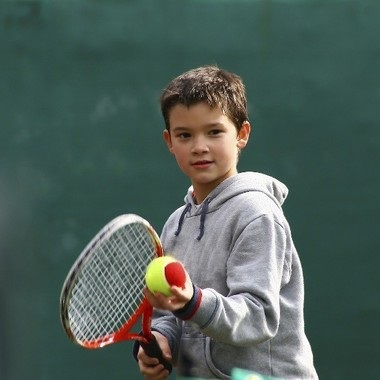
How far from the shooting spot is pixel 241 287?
3.30m

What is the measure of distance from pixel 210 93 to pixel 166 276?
0.67m

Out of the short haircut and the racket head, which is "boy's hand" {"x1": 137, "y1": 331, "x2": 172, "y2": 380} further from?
the short haircut

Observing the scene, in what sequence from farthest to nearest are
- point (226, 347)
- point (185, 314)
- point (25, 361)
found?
point (25, 361), point (226, 347), point (185, 314)

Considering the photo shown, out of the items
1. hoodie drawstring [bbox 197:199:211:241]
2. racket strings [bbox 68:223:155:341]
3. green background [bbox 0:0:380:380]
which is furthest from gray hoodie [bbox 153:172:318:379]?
green background [bbox 0:0:380:380]

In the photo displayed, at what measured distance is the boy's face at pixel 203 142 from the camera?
352 centimetres

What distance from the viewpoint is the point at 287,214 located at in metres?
5.23

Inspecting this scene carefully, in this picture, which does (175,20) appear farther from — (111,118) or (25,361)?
(25,361)

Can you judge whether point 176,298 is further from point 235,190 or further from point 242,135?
point 242,135

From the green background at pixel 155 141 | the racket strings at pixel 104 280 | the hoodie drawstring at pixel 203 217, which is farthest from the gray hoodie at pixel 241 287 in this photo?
the green background at pixel 155 141

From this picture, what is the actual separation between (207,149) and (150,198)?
5.80 ft

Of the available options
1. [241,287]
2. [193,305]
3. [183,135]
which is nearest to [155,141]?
[183,135]

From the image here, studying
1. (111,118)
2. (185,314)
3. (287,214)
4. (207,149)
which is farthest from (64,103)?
(185,314)

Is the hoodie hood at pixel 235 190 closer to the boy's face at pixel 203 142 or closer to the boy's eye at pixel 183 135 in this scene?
the boy's face at pixel 203 142

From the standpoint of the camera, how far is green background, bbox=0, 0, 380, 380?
5.22 metres
